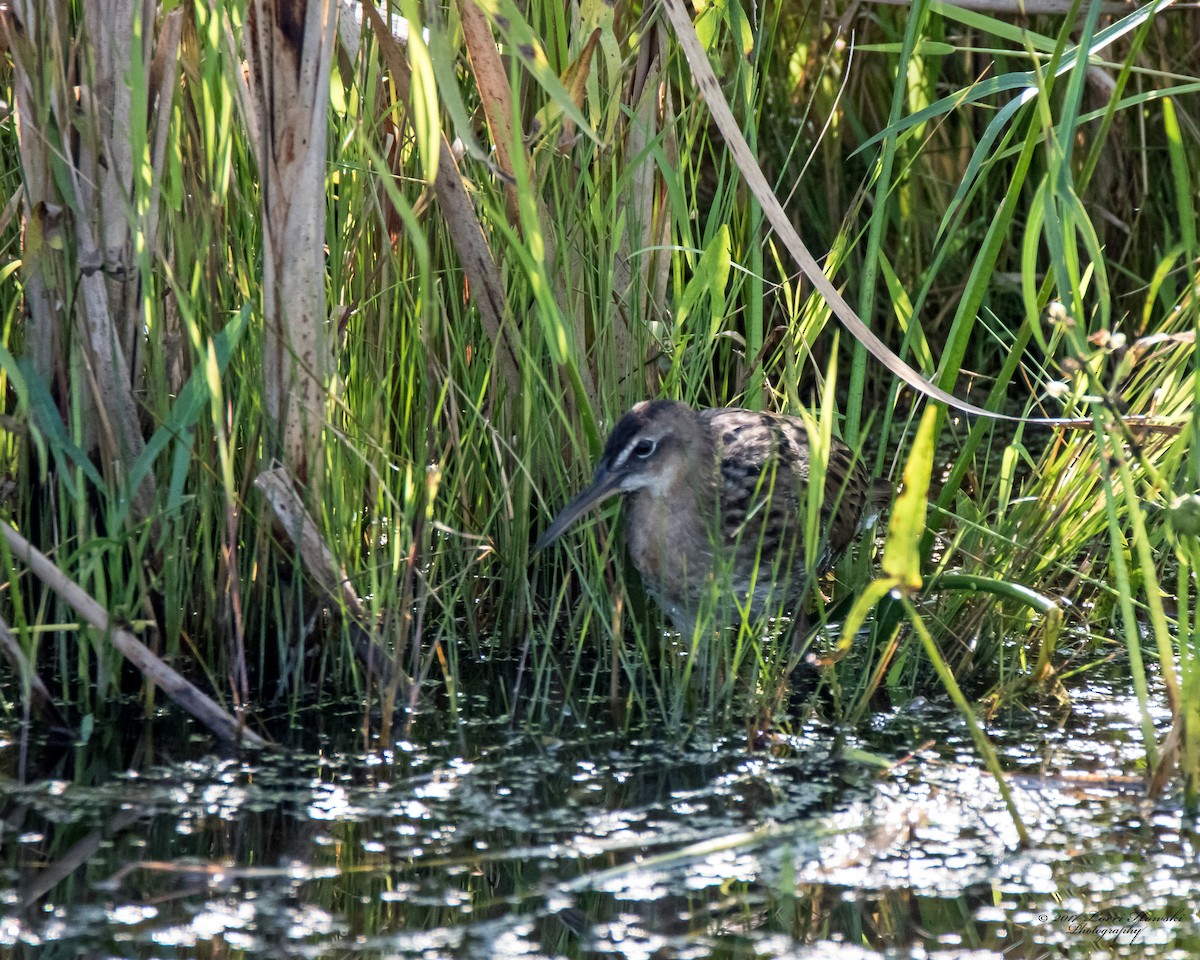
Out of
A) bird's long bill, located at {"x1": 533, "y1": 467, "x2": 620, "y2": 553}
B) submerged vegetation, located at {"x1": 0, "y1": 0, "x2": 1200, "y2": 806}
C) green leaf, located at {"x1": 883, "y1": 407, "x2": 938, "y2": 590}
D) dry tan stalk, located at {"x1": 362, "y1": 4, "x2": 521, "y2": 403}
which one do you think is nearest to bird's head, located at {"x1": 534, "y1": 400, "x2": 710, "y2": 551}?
bird's long bill, located at {"x1": 533, "y1": 467, "x2": 620, "y2": 553}

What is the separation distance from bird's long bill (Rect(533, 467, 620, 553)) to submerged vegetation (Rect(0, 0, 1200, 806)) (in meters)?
0.09

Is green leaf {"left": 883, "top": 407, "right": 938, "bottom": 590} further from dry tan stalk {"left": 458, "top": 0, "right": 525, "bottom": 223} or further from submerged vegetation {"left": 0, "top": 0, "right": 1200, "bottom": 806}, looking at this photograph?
dry tan stalk {"left": 458, "top": 0, "right": 525, "bottom": 223}

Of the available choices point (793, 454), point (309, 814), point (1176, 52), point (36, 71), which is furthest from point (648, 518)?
point (1176, 52)

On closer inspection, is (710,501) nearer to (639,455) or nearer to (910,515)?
(639,455)

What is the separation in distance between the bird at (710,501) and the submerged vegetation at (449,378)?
0.34ft

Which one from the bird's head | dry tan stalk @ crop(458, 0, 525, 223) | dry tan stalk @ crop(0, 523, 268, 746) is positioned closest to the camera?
dry tan stalk @ crop(0, 523, 268, 746)

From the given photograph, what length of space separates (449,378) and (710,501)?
80 centimetres

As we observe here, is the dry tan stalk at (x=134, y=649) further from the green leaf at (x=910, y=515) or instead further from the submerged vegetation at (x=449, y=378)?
the green leaf at (x=910, y=515)

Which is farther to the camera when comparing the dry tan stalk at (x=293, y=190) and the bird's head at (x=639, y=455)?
the bird's head at (x=639, y=455)

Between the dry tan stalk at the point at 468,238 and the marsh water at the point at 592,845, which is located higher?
the dry tan stalk at the point at 468,238

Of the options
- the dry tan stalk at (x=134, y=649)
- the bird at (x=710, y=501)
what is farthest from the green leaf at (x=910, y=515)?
the dry tan stalk at (x=134, y=649)

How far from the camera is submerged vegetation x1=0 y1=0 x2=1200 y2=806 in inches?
120

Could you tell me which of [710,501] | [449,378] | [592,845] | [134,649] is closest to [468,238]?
[449,378]

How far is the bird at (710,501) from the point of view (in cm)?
353
